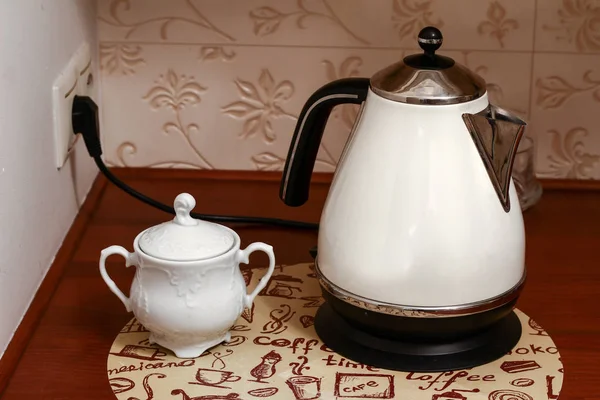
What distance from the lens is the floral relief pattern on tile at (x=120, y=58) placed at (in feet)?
3.65

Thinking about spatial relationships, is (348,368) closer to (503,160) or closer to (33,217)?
(503,160)

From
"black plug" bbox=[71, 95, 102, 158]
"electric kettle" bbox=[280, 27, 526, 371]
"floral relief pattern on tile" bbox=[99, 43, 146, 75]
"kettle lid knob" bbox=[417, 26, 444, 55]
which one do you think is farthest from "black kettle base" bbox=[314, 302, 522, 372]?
"floral relief pattern on tile" bbox=[99, 43, 146, 75]

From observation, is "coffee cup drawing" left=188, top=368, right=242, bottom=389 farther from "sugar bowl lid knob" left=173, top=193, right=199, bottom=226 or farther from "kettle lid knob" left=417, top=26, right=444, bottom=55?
"kettle lid knob" left=417, top=26, right=444, bottom=55

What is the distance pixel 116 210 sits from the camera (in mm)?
1067

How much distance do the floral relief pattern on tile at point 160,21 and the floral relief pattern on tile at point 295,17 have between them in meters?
0.04

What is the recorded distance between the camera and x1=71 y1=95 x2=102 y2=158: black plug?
990 mm

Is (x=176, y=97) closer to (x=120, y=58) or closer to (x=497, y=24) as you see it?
(x=120, y=58)

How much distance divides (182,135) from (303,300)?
1.13ft

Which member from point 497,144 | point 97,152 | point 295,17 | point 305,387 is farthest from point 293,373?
point 295,17

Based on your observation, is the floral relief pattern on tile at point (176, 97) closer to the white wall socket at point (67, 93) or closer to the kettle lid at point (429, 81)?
the white wall socket at point (67, 93)

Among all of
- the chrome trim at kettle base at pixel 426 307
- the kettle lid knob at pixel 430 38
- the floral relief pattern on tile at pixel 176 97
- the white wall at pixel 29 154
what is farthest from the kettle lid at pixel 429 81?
the floral relief pattern on tile at pixel 176 97

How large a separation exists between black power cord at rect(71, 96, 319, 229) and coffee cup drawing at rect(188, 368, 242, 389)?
0.92 ft

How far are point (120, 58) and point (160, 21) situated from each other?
0.06 m

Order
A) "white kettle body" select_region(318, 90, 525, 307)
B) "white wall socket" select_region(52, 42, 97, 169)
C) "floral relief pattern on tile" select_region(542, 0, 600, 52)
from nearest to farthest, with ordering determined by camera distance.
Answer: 1. "white kettle body" select_region(318, 90, 525, 307)
2. "white wall socket" select_region(52, 42, 97, 169)
3. "floral relief pattern on tile" select_region(542, 0, 600, 52)
